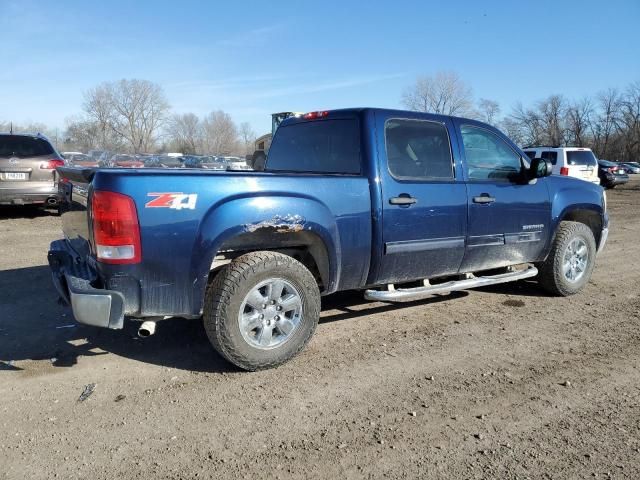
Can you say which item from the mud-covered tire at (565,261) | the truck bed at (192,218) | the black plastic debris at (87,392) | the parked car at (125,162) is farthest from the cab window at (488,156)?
the parked car at (125,162)

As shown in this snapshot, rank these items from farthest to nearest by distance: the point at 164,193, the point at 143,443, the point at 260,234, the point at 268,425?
the point at 260,234
the point at 164,193
the point at 268,425
the point at 143,443

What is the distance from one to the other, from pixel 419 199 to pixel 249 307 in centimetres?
166

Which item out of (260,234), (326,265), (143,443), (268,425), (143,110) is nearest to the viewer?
(143,443)

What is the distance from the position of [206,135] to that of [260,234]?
2918 inches

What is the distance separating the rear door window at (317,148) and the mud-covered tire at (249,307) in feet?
3.49

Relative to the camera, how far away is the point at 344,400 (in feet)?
10.4

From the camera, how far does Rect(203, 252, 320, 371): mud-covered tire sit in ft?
11.0

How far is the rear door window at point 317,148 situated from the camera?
4227 millimetres

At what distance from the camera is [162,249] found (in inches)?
123

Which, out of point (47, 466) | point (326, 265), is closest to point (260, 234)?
point (326, 265)

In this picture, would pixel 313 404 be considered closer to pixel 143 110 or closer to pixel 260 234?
pixel 260 234

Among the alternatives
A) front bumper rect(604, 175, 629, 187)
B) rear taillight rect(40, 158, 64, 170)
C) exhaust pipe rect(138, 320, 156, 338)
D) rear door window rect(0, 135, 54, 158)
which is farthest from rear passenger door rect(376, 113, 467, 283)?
front bumper rect(604, 175, 629, 187)

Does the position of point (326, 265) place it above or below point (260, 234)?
below

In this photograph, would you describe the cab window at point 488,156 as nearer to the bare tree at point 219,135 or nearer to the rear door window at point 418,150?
the rear door window at point 418,150
